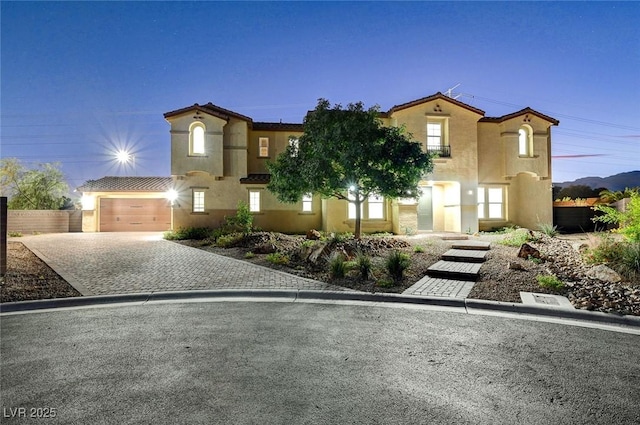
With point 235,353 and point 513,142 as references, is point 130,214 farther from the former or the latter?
point 513,142

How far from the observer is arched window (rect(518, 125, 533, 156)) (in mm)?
19812

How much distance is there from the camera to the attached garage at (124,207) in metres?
23.3

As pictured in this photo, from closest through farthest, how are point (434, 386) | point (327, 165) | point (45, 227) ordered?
point (434, 386), point (327, 165), point (45, 227)

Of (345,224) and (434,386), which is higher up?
(345,224)

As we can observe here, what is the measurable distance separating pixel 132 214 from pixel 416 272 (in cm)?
2162

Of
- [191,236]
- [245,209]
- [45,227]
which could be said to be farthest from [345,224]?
[45,227]

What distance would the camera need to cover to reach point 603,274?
7785 mm

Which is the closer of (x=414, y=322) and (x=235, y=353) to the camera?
(x=235, y=353)

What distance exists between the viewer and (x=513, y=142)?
19.5m

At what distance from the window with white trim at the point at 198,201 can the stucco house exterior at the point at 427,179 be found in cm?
6

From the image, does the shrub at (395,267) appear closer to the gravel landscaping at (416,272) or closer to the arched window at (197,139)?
the gravel landscaping at (416,272)

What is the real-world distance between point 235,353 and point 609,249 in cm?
963

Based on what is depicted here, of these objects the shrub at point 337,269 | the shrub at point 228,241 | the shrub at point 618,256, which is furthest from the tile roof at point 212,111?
the shrub at point 618,256

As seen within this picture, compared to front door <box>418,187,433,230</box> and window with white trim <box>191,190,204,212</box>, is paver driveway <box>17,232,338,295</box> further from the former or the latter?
front door <box>418,187,433,230</box>
